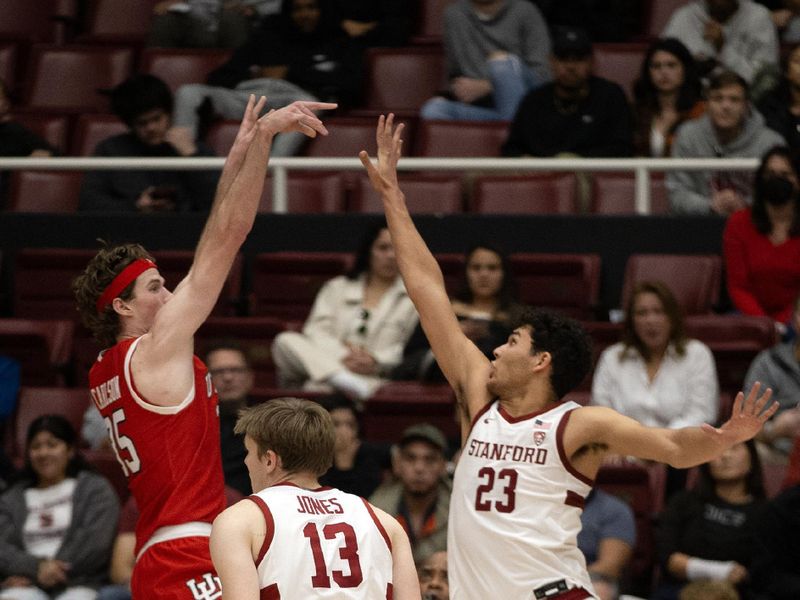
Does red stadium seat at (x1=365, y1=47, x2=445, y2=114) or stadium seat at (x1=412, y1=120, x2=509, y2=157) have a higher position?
red stadium seat at (x1=365, y1=47, x2=445, y2=114)

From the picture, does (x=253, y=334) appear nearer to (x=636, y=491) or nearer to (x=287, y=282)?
(x=287, y=282)

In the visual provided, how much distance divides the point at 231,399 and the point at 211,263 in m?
3.49

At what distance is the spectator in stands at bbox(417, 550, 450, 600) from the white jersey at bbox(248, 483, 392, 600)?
3.00 meters

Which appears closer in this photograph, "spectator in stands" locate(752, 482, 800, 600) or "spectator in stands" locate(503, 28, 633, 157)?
"spectator in stands" locate(752, 482, 800, 600)

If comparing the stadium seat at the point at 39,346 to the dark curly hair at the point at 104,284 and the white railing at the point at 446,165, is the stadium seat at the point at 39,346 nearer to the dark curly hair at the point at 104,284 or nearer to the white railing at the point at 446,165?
the white railing at the point at 446,165

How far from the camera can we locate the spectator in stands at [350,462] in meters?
7.94

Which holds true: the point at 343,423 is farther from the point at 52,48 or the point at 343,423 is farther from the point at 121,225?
the point at 52,48

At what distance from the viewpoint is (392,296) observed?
29.6 ft

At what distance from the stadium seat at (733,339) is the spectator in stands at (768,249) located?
0.23 meters

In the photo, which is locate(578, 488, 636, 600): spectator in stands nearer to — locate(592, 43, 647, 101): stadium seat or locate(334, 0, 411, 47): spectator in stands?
locate(592, 43, 647, 101): stadium seat

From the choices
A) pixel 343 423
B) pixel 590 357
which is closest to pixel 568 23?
pixel 343 423

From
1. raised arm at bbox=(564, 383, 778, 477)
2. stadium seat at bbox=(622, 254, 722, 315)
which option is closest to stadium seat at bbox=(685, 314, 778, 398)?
stadium seat at bbox=(622, 254, 722, 315)

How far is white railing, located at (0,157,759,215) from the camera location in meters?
9.41

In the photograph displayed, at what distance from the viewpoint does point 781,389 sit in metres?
8.38
